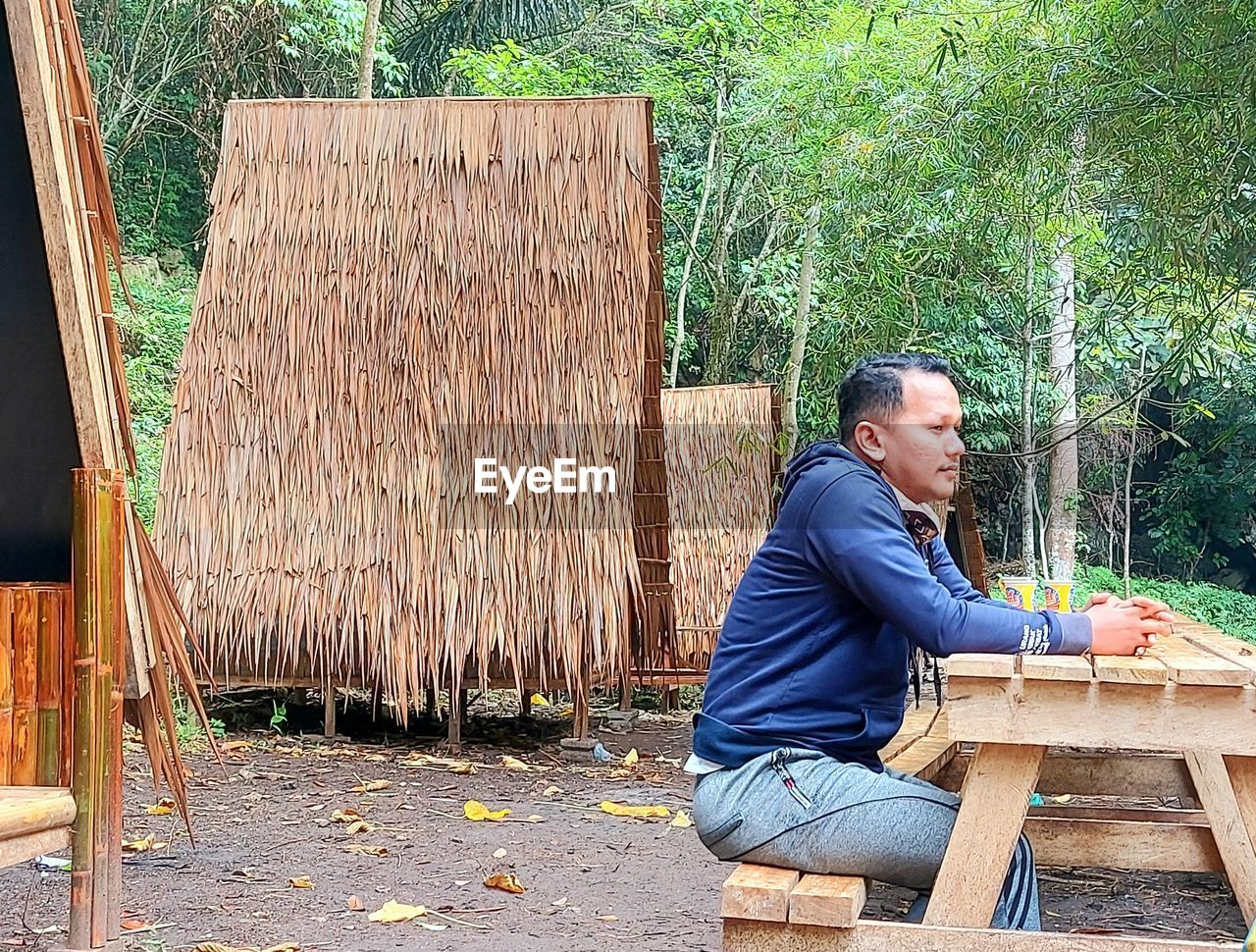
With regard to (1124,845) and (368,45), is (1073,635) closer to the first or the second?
(1124,845)

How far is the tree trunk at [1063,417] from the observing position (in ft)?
38.9

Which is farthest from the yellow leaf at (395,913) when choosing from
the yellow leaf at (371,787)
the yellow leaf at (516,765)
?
the yellow leaf at (516,765)

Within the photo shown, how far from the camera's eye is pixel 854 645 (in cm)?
261

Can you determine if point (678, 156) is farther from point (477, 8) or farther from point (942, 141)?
point (942, 141)

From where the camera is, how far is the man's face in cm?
273

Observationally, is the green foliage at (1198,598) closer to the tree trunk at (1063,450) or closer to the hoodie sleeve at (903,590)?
the tree trunk at (1063,450)

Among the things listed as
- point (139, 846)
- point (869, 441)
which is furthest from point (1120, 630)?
point (139, 846)

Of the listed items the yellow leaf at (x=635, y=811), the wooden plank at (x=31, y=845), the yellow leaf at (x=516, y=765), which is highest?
the wooden plank at (x=31, y=845)

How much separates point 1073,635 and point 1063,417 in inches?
462

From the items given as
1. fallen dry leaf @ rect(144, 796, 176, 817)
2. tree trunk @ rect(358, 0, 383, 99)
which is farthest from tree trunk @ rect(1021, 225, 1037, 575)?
fallen dry leaf @ rect(144, 796, 176, 817)

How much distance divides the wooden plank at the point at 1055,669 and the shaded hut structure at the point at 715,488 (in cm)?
678

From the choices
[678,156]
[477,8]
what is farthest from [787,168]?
[477,8]

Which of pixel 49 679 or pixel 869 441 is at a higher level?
pixel 869 441

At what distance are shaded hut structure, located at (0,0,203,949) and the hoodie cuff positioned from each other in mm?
2178
